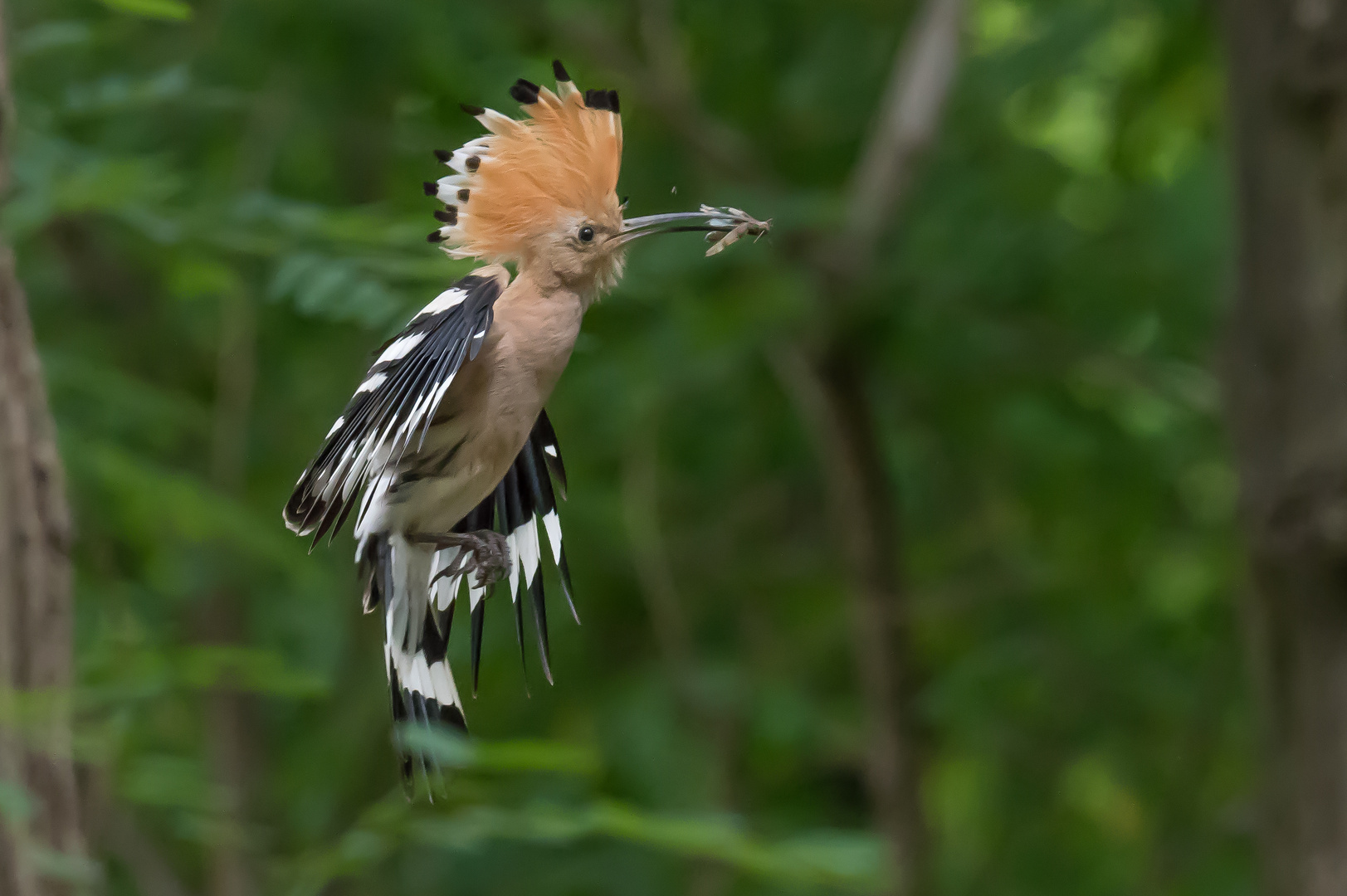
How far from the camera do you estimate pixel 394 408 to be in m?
0.50

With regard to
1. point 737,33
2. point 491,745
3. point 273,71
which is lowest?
point 491,745

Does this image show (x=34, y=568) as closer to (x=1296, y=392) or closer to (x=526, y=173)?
(x=526, y=173)

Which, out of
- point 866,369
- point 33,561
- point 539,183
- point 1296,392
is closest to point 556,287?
point 539,183

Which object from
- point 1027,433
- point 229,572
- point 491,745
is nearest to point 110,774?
point 229,572

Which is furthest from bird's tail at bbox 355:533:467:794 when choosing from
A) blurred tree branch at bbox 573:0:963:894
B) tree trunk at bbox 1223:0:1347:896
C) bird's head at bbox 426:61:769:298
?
tree trunk at bbox 1223:0:1347:896

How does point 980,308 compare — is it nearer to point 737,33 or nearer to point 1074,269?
point 1074,269

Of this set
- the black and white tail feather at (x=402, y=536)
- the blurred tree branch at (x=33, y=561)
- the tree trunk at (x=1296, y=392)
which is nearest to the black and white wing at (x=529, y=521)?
the black and white tail feather at (x=402, y=536)

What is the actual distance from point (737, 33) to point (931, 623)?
184cm

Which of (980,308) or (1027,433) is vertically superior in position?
(980,308)

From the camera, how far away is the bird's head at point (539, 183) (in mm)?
503

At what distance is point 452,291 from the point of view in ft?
1.76

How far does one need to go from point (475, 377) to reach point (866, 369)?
2414mm

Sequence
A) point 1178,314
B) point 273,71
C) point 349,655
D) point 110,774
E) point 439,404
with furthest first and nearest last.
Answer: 1. point 349,655
2. point 1178,314
3. point 273,71
4. point 110,774
5. point 439,404

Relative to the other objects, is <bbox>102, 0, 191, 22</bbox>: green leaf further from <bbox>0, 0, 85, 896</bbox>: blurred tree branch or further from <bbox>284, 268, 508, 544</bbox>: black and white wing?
<bbox>0, 0, 85, 896</bbox>: blurred tree branch
